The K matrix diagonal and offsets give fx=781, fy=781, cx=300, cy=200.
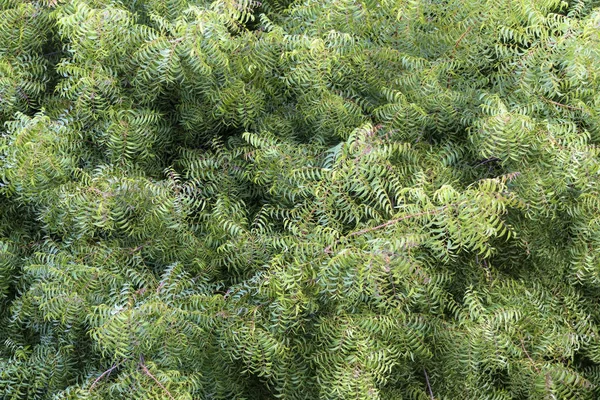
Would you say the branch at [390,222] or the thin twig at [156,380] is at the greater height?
the branch at [390,222]

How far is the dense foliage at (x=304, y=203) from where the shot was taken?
280 centimetres

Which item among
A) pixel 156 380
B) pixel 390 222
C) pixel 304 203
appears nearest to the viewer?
pixel 156 380

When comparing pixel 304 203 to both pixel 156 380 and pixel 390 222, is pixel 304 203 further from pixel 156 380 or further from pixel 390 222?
pixel 156 380

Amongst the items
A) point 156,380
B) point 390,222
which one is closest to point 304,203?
point 390,222

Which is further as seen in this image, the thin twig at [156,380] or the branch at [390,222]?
the branch at [390,222]

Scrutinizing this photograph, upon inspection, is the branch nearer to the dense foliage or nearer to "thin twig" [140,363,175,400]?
the dense foliage

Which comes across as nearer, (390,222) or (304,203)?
(390,222)

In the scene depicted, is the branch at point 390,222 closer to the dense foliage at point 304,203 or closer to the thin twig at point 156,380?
the dense foliage at point 304,203

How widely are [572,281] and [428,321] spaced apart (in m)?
0.66

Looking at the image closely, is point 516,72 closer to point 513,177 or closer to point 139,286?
point 513,177

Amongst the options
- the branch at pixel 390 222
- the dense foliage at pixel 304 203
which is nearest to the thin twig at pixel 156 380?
the dense foliage at pixel 304 203

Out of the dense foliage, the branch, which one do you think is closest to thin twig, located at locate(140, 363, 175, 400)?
Answer: the dense foliage

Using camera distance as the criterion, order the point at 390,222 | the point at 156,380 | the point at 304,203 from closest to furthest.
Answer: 1. the point at 156,380
2. the point at 390,222
3. the point at 304,203

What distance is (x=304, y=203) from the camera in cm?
307
